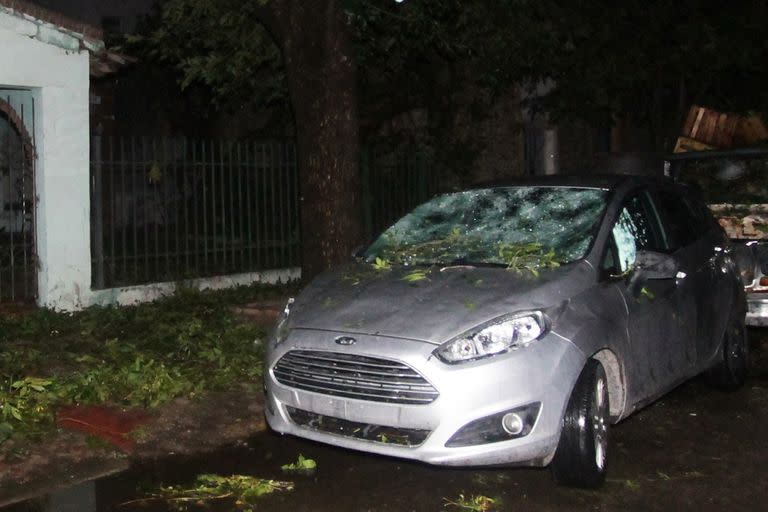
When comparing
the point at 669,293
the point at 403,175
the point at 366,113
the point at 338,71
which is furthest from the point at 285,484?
the point at 366,113

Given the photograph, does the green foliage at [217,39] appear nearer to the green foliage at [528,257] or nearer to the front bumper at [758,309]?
the green foliage at [528,257]

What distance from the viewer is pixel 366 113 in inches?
667

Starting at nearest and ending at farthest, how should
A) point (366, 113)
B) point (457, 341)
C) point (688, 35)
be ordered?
point (457, 341), point (688, 35), point (366, 113)

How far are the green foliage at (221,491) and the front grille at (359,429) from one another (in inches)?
15.9

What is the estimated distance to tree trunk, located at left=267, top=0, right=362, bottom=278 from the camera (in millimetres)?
9102

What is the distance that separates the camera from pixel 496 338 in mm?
5090

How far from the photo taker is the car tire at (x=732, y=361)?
750 cm

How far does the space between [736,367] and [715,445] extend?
1.50 meters

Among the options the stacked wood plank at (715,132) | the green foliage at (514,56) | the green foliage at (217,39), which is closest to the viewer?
the green foliage at (217,39)

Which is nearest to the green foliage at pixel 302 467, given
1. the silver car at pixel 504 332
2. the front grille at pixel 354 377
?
the silver car at pixel 504 332

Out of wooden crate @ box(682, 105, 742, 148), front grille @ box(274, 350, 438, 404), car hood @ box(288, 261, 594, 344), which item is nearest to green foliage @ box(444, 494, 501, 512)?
front grille @ box(274, 350, 438, 404)

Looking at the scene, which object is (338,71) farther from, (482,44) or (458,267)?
(482,44)

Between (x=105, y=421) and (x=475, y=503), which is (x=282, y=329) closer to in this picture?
(x=475, y=503)

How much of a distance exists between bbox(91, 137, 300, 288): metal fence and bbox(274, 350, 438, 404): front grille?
5538mm
